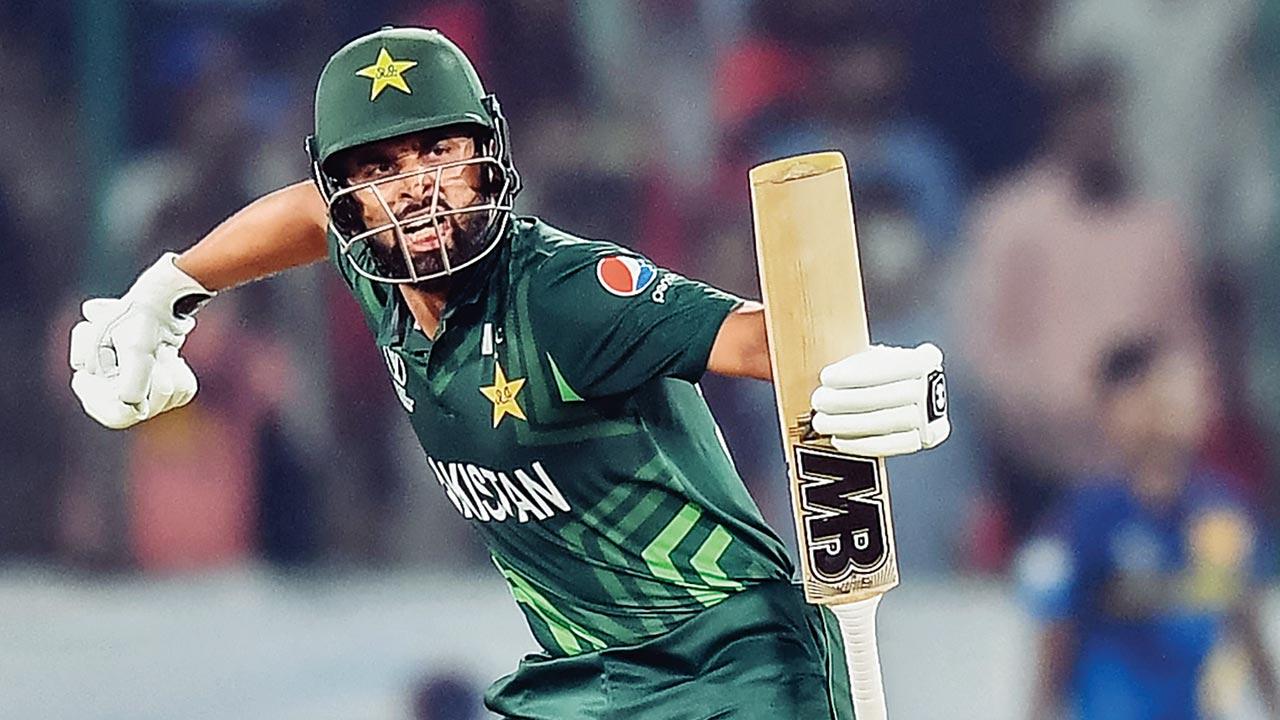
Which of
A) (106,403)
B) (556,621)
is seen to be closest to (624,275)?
(556,621)

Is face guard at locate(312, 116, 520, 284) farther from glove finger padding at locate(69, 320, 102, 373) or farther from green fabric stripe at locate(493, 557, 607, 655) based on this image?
glove finger padding at locate(69, 320, 102, 373)

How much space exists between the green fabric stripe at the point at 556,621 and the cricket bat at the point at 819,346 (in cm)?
30

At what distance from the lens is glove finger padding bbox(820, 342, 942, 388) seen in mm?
1696

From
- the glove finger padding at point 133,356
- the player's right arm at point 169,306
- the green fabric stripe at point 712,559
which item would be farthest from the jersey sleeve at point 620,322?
the glove finger padding at point 133,356

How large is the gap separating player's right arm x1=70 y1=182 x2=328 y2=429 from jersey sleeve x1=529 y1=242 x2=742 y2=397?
51 cm

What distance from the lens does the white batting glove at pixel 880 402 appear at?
169 centimetres

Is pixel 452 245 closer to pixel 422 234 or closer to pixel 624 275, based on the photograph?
pixel 422 234

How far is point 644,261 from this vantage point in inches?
74.5

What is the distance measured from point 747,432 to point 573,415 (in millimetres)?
1770

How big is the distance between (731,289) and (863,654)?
1857mm

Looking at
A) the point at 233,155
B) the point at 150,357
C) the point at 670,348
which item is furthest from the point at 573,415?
the point at 233,155

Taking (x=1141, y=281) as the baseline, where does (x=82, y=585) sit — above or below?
below

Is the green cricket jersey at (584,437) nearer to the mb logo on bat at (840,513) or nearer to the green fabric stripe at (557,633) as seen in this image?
the green fabric stripe at (557,633)

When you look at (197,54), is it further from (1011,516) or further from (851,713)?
(851,713)
